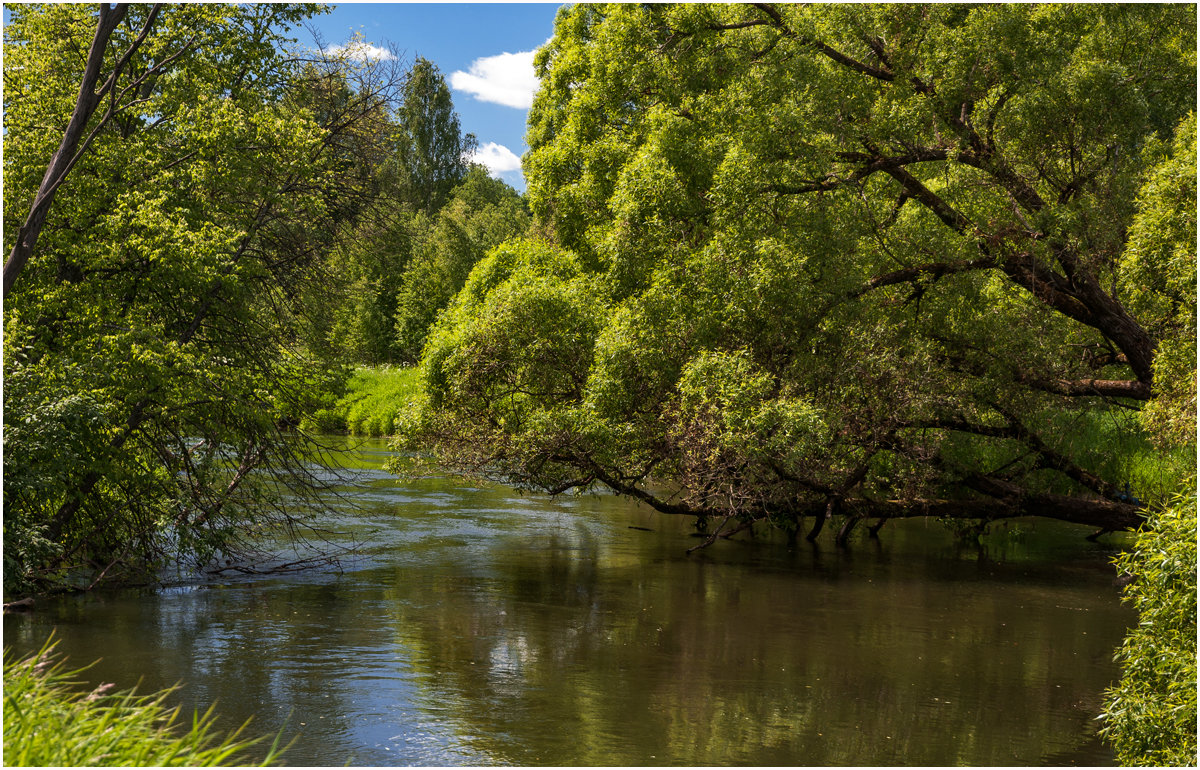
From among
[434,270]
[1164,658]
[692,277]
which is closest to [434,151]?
[434,270]

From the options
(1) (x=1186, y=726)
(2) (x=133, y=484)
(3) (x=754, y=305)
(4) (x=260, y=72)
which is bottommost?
(1) (x=1186, y=726)

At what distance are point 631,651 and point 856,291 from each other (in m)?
7.95

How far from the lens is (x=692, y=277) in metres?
18.0

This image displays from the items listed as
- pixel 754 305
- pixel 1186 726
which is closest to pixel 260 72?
pixel 754 305

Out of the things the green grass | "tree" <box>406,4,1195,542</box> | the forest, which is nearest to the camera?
the forest

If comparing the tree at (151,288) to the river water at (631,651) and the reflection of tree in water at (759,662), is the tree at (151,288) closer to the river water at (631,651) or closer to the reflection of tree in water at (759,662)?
the river water at (631,651)

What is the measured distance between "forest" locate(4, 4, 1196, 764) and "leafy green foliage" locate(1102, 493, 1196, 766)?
671cm

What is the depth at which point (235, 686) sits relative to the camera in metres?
10.9

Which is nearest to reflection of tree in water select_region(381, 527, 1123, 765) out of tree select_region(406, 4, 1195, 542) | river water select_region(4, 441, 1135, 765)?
river water select_region(4, 441, 1135, 765)

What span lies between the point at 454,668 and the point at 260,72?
37.3 ft

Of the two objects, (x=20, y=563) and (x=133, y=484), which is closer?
(x=20, y=563)

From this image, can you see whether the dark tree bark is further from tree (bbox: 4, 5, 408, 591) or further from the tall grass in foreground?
the tall grass in foreground

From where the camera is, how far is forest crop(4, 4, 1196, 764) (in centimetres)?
1456

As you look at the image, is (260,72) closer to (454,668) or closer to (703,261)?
(703,261)
